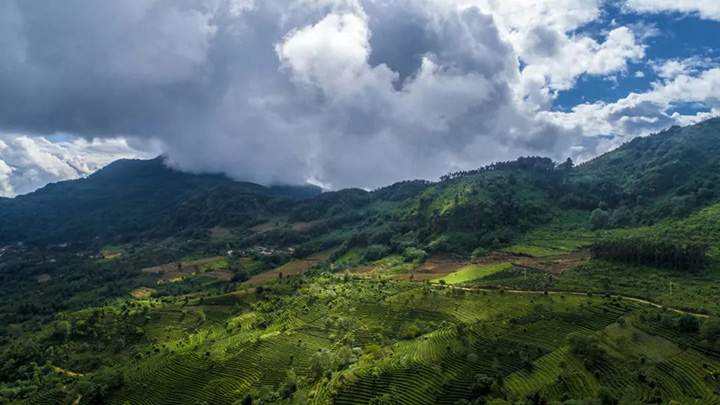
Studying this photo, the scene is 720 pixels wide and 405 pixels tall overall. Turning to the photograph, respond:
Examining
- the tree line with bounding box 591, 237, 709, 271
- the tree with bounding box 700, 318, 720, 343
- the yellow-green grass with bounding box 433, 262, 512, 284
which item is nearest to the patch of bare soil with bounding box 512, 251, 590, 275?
the yellow-green grass with bounding box 433, 262, 512, 284

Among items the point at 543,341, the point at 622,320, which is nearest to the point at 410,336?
the point at 543,341

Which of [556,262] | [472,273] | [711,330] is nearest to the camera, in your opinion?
[711,330]

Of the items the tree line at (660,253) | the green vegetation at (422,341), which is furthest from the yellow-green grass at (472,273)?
the tree line at (660,253)

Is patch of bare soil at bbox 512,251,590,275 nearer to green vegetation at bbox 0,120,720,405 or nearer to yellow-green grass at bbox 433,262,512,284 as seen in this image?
green vegetation at bbox 0,120,720,405

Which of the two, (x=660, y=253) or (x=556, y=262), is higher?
(x=660, y=253)

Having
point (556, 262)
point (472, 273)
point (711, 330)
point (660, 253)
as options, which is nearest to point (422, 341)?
point (711, 330)

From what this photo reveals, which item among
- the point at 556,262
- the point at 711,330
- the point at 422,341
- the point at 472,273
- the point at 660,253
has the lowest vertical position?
the point at 422,341

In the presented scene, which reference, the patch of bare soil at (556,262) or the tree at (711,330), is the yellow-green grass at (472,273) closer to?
the patch of bare soil at (556,262)

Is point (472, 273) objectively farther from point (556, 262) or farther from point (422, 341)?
point (422, 341)

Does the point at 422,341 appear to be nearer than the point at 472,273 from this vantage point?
Yes
